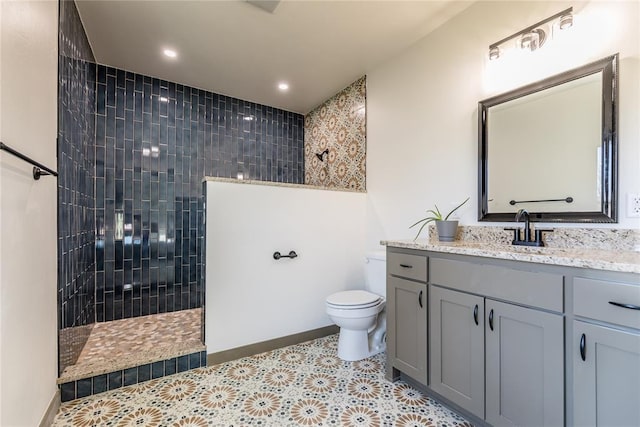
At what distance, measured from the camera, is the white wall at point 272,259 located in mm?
2152

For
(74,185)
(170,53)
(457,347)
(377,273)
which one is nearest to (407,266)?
(457,347)

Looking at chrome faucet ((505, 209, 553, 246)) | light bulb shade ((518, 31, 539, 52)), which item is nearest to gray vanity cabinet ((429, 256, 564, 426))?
chrome faucet ((505, 209, 553, 246))

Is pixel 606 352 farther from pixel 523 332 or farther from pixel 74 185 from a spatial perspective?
pixel 74 185

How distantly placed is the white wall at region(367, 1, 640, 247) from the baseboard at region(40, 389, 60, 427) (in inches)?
97.6

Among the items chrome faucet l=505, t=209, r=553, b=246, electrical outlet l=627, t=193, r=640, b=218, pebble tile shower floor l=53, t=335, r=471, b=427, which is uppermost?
electrical outlet l=627, t=193, r=640, b=218

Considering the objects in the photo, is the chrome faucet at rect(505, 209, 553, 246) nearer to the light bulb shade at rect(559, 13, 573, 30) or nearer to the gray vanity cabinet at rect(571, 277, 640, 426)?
the gray vanity cabinet at rect(571, 277, 640, 426)

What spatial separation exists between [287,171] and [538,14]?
287 centimetres

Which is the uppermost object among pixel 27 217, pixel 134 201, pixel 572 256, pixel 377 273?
pixel 134 201

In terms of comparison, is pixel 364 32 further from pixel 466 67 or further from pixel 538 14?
pixel 538 14

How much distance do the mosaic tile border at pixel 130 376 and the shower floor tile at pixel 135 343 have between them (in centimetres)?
3

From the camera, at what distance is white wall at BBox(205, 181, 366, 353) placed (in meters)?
2.15

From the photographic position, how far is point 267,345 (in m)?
2.34

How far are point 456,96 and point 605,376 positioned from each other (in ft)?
5.94

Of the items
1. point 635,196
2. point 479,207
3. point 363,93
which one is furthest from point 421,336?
point 363,93
